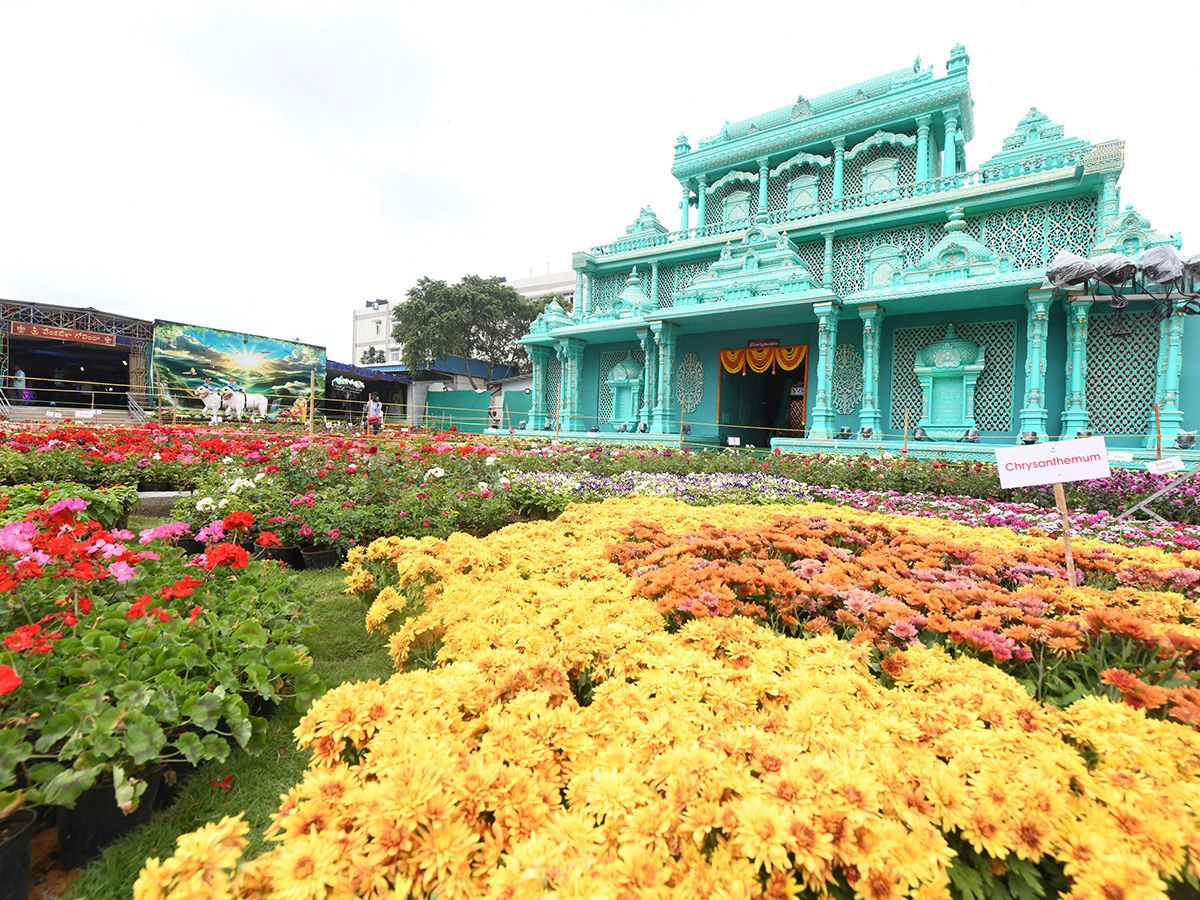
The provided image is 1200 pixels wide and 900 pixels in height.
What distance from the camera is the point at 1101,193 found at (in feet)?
35.8

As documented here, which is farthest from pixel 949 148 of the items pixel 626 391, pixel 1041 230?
pixel 626 391

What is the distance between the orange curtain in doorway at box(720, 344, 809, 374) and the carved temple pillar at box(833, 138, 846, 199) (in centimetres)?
478

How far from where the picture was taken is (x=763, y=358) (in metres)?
15.2

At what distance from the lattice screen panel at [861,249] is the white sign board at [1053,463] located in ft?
41.1

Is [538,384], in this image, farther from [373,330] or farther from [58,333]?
[373,330]

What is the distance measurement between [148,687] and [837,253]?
16.2 meters

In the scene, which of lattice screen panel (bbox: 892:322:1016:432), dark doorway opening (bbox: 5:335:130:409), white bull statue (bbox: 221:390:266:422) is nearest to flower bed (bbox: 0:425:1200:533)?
lattice screen panel (bbox: 892:322:1016:432)

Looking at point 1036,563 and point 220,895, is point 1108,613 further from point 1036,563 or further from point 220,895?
point 220,895

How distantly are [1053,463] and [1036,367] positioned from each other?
35.1ft

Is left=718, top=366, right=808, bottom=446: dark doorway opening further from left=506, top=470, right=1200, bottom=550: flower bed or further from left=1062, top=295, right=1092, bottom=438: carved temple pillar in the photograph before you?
left=506, top=470, right=1200, bottom=550: flower bed

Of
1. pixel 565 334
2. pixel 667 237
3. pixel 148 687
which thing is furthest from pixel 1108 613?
pixel 667 237

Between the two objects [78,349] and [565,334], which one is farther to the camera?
[78,349]

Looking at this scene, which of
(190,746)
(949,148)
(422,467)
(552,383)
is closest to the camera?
(190,746)

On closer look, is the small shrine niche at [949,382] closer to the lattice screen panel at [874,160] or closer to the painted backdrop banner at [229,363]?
the lattice screen panel at [874,160]
